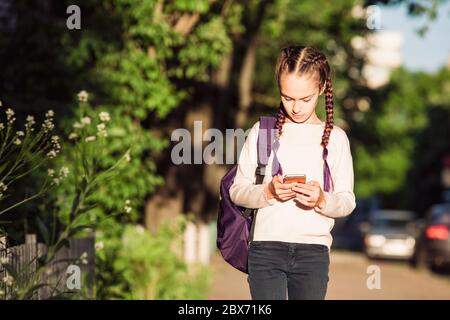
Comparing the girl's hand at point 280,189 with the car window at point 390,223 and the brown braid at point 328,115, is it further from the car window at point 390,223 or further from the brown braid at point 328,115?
the car window at point 390,223

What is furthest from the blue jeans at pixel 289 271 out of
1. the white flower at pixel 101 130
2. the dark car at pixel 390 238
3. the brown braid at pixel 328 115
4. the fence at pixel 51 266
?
the dark car at pixel 390 238

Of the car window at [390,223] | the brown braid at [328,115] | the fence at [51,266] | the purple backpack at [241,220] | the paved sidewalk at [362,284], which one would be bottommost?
the paved sidewalk at [362,284]

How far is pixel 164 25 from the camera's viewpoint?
12.9 metres

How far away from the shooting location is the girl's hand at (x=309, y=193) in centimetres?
418

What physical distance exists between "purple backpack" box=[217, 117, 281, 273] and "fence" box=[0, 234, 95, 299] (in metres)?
1.50

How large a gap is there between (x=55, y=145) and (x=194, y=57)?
7.18 metres

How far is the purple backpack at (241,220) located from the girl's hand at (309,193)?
0.26 metres

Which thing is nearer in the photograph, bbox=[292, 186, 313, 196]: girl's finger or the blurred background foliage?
bbox=[292, 186, 313, 196]: girl's finger

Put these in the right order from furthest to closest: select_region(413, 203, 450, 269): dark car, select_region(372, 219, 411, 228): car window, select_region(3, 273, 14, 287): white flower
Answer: select_region(372, 219, 411, 228): car window → select_region(413, 203, 450, 269): dark car → select_region(3, 273, 14, 287): white flower

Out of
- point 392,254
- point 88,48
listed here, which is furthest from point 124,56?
point 392,254

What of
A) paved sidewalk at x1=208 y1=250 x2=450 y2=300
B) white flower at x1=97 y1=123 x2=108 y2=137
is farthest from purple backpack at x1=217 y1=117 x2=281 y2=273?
paved sidewalk at x1=208 y1=250 x2=450 y2=300

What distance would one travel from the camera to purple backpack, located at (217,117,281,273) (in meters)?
4.46

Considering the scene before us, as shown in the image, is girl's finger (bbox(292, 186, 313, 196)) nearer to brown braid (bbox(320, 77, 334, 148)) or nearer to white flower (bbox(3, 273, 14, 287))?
brown braid (bbox(320, 77, 334, 148))
